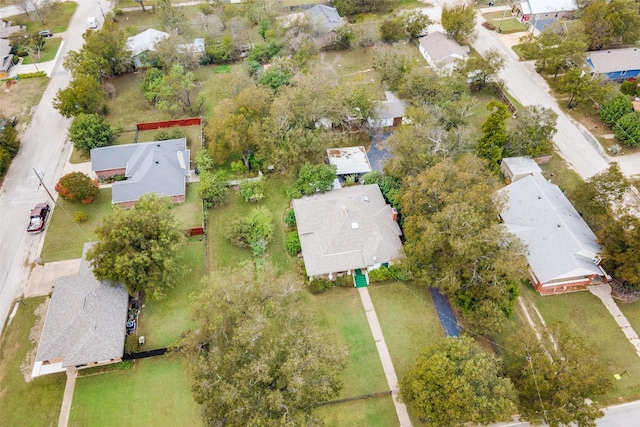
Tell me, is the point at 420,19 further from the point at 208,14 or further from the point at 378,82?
the point at 208,14

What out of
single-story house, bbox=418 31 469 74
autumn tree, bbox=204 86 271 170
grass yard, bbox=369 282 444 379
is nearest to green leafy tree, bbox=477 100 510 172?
grass yard, bbox=369 282 444 379

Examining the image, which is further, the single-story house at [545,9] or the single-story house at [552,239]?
the single-story house at [545,9]

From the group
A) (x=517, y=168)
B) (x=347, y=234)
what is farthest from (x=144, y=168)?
(x=517, y=168)

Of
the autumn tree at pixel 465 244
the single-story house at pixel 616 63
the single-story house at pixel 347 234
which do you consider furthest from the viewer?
the single-story house at pixel 616 63

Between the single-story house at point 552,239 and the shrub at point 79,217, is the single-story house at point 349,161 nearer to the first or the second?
the single-story house at point 552,239

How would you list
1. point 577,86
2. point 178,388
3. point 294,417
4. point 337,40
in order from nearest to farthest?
point 294,417
point 178,388
point 577,86
point 337,40

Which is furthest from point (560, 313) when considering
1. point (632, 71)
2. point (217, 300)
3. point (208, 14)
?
point (208, 14)

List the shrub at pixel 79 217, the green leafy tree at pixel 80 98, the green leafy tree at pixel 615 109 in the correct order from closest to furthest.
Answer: the shrub at pixel 79 217 < the green leafy tree at pixel 615 109 < the green leafy tree at pixel 80 98

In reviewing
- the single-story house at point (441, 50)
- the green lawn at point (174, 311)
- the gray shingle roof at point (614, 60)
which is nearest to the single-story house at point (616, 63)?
the gray shingle roof at point (614, 60)
